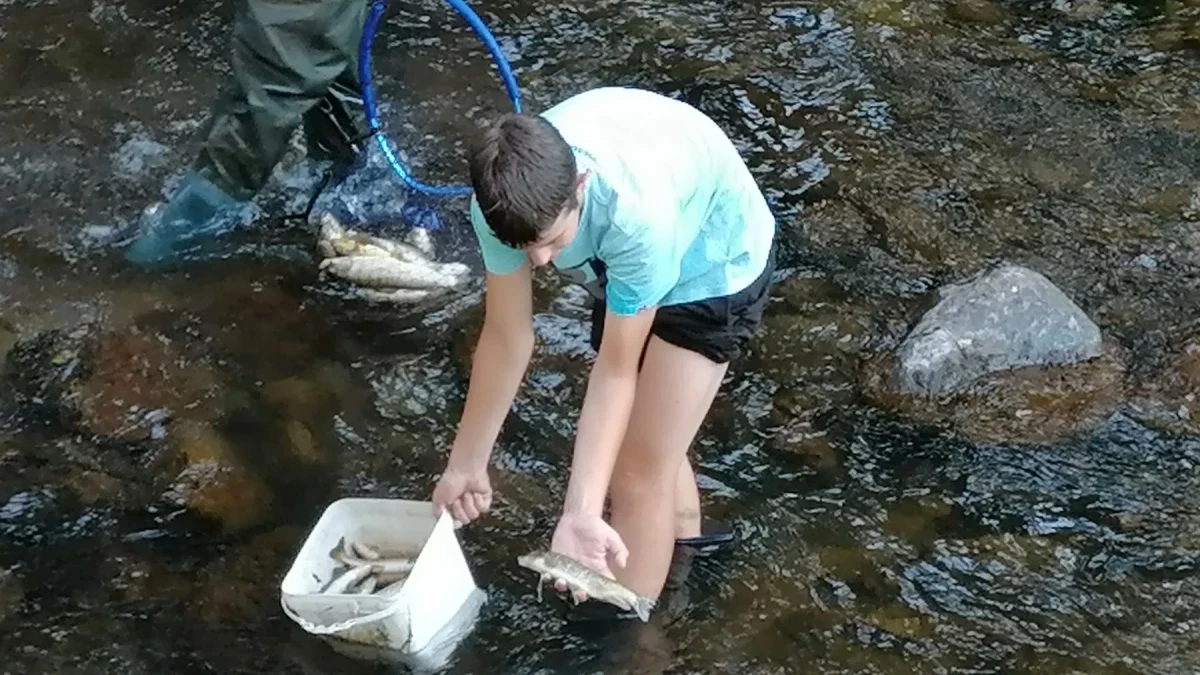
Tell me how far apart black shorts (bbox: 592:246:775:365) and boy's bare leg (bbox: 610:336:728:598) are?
0.02 meters

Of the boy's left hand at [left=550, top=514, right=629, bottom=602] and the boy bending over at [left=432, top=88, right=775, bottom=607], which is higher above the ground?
the boy bending over at [left=432, top=88, right=775, bottom=607]

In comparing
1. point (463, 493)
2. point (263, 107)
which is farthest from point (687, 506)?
point (263, 107)

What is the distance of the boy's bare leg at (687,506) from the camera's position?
3.38 meters

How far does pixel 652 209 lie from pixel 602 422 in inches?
17.5

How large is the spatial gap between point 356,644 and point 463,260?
1.75 metres

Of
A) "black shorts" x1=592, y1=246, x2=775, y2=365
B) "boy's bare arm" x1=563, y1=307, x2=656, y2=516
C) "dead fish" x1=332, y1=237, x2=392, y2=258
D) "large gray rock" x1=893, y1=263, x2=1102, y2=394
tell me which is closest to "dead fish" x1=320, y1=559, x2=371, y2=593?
"boy's bare arm" x1=563, y1=307, x2=656, y2=516

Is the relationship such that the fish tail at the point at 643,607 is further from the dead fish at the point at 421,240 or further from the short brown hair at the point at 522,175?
the dead fish at the point at 421,240

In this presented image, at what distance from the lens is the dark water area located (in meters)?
3.35

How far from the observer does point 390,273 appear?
4.35 meters

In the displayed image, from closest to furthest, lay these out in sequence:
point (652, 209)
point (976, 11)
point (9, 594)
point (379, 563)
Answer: point (652, 209) → point (379, 563) → point (9, 594) → point (976, 11)

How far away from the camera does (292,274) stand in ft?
14.6

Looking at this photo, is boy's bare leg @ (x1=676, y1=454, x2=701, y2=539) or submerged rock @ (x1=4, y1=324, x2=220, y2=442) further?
submerged rock @ (x1=4, y1=324, x2=220, y2=442)

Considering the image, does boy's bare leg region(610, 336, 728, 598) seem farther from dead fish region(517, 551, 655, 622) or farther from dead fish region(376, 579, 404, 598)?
dead fish region(376, 579, 404, 598)

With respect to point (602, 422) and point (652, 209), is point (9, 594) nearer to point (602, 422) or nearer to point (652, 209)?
point (602, 422)
